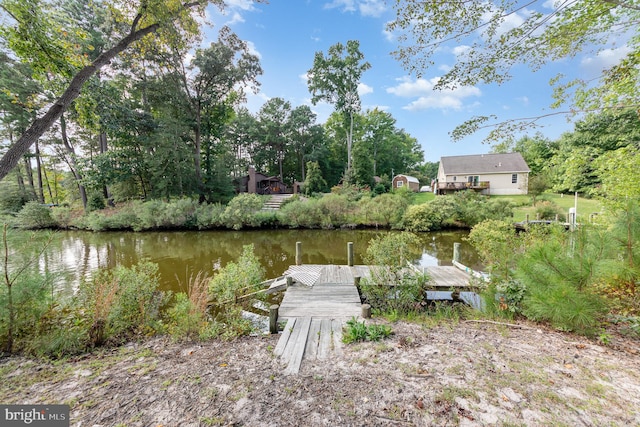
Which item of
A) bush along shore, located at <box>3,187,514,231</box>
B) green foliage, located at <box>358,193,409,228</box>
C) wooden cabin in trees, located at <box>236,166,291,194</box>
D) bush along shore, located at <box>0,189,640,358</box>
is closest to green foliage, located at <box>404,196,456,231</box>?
bush along shore, located at <box>3,187,514,231</box>

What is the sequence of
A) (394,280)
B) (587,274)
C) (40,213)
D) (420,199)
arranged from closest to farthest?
(587,274) < (394,280) < (40,213) < (420,199)

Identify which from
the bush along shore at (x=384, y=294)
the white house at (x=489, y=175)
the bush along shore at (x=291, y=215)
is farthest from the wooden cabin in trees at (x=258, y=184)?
the bush along shore at (x=384, y=294)

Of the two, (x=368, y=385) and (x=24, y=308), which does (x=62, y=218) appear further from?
(x=368, y=385)

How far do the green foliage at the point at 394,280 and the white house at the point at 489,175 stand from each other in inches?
844

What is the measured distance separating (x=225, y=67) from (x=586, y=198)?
32291 millimetres

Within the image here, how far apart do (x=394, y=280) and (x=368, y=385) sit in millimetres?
3170

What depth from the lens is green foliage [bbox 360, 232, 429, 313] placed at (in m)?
5.04

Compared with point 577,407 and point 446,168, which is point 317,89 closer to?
point 446,168

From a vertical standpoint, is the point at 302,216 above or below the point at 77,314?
above

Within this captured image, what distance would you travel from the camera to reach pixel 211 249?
11.5m

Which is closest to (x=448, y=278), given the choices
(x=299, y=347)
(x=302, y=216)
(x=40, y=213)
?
(x=299, y=347)

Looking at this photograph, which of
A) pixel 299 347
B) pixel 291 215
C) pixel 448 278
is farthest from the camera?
pixel 291 215

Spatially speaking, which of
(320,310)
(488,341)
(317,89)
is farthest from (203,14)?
(317,89)

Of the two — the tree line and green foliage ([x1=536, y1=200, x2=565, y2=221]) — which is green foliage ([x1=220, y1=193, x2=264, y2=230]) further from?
green foliage ([x1=536, y1=200, x2=565, y2=221])
